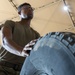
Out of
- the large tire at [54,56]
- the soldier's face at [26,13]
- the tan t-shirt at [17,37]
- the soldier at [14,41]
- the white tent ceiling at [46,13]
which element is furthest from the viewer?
the white tent ceiling at [46,13]

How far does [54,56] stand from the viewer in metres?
1.15

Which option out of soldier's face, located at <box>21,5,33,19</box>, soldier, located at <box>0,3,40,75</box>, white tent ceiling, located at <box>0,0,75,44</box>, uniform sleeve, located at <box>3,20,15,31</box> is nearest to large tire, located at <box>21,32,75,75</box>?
soldier, located at <box>0,3,40,75</box>

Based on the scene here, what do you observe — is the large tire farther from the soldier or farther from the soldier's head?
the soldier's head

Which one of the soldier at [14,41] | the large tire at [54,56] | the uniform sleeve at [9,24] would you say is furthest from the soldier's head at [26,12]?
the large tire at [54,56]

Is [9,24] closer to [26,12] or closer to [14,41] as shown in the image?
[14,41]

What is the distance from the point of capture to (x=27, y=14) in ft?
9.36

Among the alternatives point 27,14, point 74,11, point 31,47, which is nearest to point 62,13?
point 74,11

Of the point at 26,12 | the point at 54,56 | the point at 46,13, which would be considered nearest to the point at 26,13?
the point at 26,12

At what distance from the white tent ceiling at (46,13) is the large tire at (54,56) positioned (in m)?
7.99

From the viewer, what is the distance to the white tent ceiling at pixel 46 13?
9.32m

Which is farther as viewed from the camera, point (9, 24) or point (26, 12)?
point (26, 12)

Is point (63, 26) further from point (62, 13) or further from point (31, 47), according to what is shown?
point (31, 47)

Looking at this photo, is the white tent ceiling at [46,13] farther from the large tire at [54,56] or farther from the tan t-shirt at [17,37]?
the large tire at [54,56]

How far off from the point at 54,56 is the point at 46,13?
863cm
